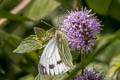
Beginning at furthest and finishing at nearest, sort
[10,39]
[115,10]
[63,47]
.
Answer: [115,10], [10,39], [63,47]

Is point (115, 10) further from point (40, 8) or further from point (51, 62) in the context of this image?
point (51, 62)

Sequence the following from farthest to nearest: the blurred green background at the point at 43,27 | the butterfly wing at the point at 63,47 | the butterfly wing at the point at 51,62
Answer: the blurred green background at the point at 43,27, the butterfly wing at the point at 63,47, the butterfly wing at the point at 51,62

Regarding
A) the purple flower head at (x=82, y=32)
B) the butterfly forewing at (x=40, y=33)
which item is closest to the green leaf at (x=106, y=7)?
the purple flower head at (x=82, y=32)

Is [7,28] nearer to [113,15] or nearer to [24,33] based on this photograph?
[24,33]

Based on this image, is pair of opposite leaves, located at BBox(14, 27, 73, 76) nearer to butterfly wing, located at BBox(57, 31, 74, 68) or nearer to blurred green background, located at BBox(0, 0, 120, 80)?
butterfly wing, located at BBox(57, 31, 74, 68)

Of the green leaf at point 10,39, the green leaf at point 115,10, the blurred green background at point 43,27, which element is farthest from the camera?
the green leaf at point 115,10

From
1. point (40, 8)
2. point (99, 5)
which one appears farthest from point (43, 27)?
point (99, 5)

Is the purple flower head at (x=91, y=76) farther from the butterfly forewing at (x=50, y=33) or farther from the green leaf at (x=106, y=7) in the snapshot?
the green leaf at (x=106, y=7)

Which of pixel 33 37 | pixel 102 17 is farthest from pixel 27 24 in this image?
pixel 33 37
